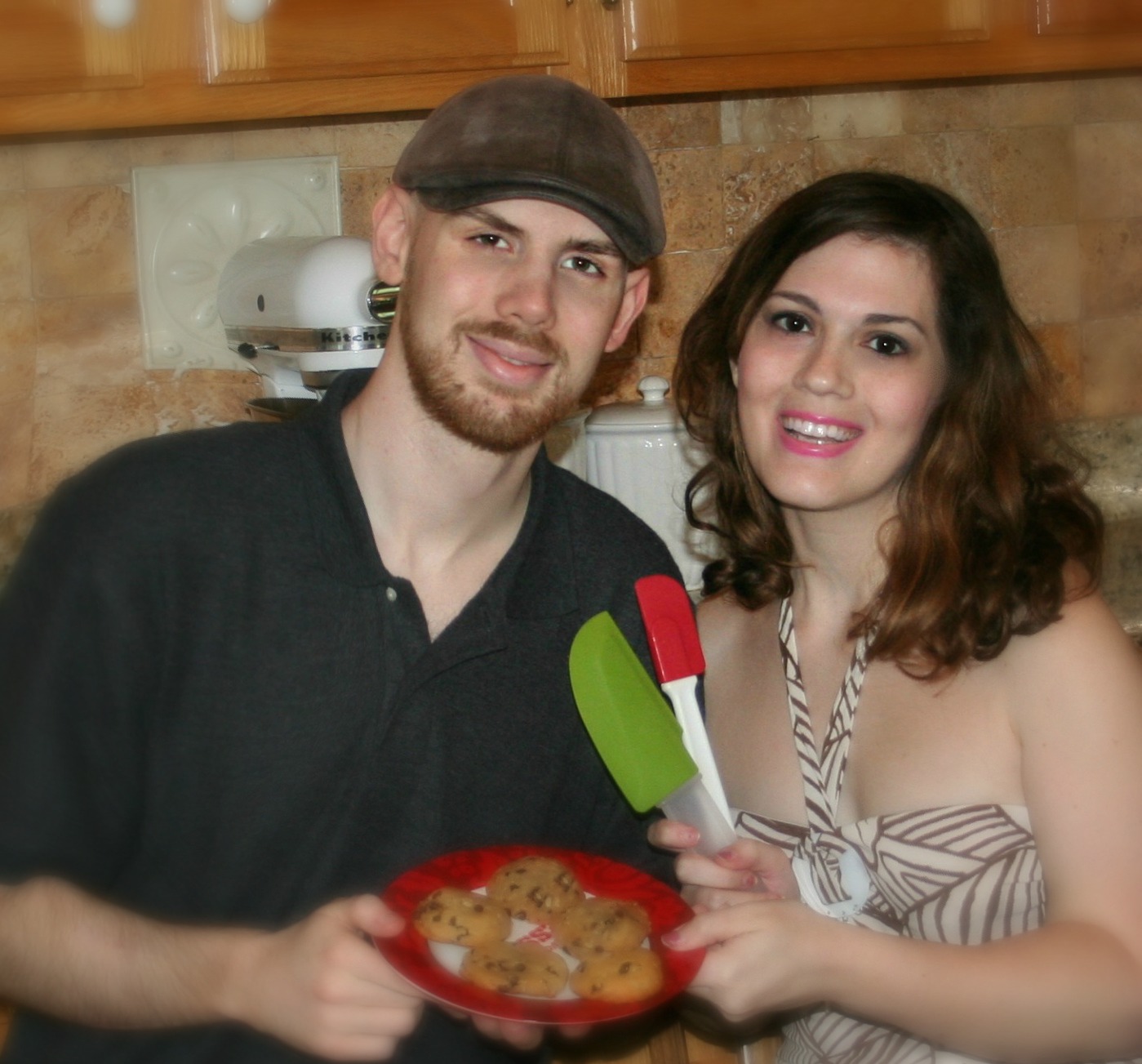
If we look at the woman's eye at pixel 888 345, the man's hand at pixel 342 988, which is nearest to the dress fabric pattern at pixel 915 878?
the woman's eye at pixel 888 345

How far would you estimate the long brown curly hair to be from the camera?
1.19m

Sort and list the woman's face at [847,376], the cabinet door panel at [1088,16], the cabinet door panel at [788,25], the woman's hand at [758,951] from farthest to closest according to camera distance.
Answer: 1. the cabinet door panel at [1088,16]
2. the cabinet door panel at [788,25]
3. the woman's face at [847,376]
4. the woman's hand at [758,951]

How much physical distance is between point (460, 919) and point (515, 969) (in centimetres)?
6

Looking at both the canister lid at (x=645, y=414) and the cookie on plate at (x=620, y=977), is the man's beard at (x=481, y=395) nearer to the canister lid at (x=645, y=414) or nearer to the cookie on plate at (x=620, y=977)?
the cookie on plate at (x=620, y=977)

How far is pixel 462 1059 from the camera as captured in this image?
109 centimetres

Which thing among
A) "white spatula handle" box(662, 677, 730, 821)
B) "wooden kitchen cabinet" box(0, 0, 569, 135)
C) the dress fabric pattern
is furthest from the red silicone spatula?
"wooden kitchen cabinet" box(0, 0, 569, 135)

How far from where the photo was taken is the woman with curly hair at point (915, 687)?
1.03 meters

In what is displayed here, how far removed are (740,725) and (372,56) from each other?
0.93m

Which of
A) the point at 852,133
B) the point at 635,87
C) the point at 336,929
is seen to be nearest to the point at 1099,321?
the point at 852,133

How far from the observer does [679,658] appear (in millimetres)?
1165

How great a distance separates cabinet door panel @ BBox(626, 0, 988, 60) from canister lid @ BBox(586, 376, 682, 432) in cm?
42

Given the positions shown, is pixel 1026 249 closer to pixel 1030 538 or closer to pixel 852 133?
pixel 852 133

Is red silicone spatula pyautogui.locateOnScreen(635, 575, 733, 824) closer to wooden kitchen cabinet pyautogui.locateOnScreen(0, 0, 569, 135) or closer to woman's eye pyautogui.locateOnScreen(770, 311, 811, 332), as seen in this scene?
woman's eye pyautogui.locateOnScreen(770, 311, 811, 332)

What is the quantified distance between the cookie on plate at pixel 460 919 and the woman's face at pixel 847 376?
0.47m
